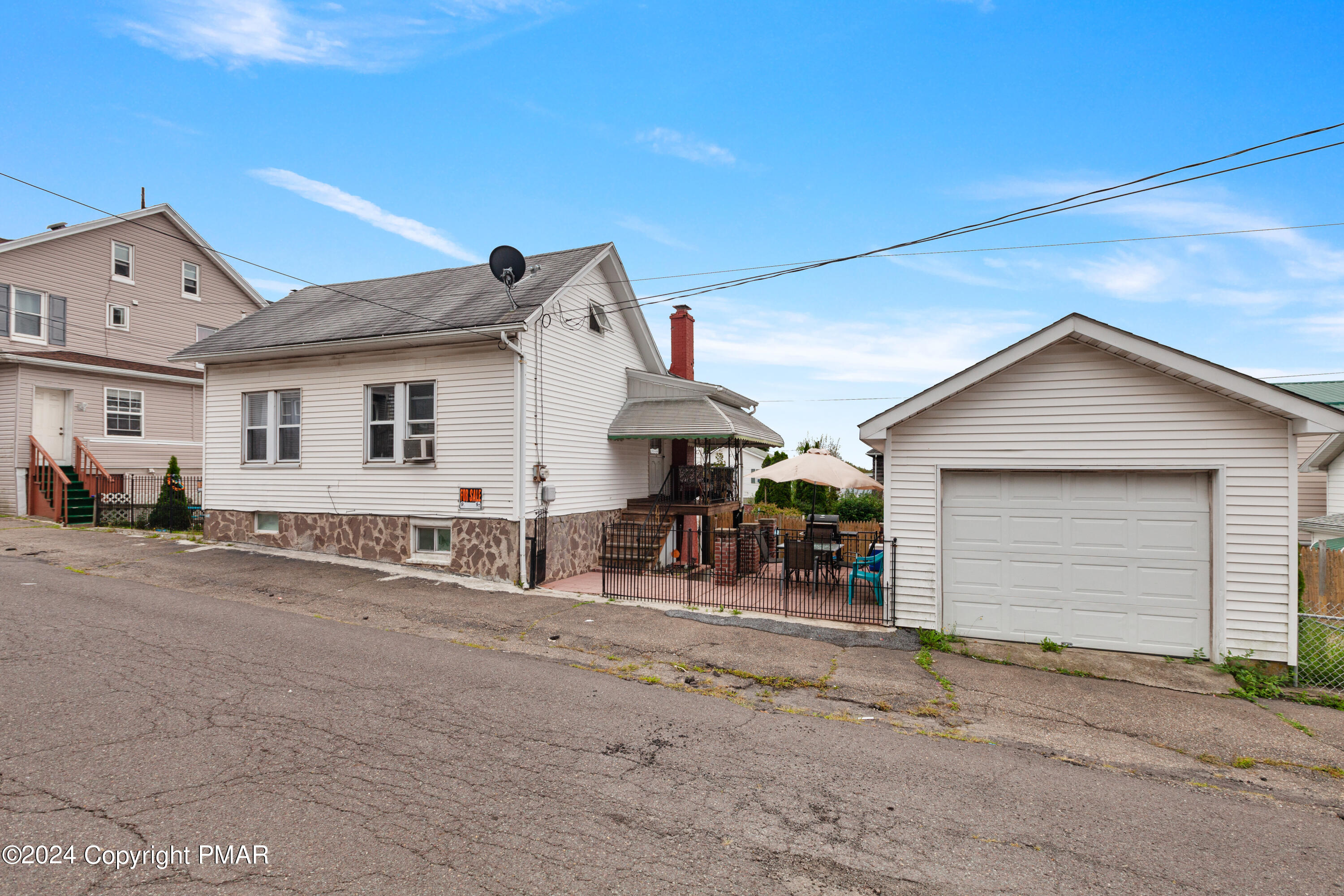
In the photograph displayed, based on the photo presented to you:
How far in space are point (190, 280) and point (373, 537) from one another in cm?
Answer: 1969

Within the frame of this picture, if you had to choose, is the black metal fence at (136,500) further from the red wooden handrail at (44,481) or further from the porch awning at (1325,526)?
the porch awning at (1325,526)

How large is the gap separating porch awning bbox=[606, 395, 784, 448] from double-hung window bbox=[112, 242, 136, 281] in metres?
20.6

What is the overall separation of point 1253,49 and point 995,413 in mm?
8399

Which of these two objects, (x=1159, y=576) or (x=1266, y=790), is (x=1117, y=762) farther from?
(x=1159, y=576)

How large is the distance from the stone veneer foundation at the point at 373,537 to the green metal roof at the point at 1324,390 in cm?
2391

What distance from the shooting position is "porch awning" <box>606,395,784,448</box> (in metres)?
14.5

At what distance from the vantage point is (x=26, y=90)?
14.0 m

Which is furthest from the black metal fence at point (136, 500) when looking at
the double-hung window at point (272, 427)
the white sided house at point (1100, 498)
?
the white sided house at point (1100, 498)

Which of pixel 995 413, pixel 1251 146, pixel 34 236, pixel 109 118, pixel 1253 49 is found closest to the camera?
pixel 1251 146

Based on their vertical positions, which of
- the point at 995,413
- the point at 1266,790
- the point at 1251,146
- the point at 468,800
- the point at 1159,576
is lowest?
the point at 1266,790

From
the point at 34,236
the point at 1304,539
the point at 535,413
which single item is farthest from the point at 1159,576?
the point at 34,236

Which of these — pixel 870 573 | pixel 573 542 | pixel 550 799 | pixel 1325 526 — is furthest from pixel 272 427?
pixel 1325 526

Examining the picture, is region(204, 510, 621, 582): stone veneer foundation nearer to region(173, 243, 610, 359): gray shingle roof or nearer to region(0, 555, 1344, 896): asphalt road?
region(173, 243, 610, 359): gray shingle roof

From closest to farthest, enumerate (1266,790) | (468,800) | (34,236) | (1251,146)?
1. (468,800)
2. (1266,790)
3. (1251,146)
4. (34,236)
